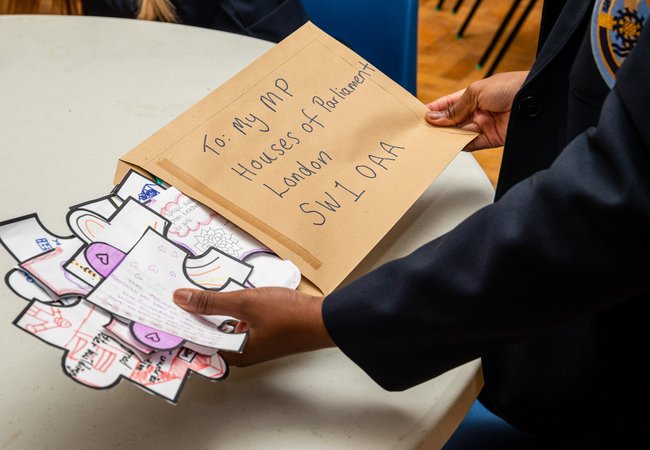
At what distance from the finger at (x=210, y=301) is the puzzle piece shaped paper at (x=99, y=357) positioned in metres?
0.04

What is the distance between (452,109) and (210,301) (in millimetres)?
407

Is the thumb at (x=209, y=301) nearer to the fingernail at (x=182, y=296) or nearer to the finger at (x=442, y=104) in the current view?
the fingernail at (x=182, y=296)

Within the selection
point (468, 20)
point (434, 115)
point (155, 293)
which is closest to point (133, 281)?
point (155, 293)

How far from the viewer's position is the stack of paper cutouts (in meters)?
0.48

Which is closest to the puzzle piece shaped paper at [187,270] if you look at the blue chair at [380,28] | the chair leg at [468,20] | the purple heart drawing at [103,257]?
the purple heart drawing at [103,257]

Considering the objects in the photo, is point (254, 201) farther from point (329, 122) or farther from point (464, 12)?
point (464, 12)

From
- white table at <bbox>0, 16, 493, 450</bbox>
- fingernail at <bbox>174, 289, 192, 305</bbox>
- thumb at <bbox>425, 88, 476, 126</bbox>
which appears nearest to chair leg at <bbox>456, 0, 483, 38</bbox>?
white table at <bbox>0, 16, 493, 450</bbox>

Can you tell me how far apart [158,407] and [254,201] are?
0.69 feet

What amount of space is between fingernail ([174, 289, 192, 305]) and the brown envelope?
0.11 m

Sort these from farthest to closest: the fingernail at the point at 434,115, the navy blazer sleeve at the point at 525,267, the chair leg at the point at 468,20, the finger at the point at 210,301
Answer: the chair leg at the point at 468,20
the fingernail at the point at 434,115
the finger at the point at 210,301
the navy blazer sleeve at the point at 525,267

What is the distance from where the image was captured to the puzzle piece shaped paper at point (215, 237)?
1.98ft

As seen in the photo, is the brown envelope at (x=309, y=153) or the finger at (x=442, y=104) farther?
the finger at (x=442, y=104)

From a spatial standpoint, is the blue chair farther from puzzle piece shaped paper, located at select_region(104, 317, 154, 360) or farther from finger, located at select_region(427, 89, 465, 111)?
puzzle piece shaped paper, located at select_region(104, 317, 154, 360)

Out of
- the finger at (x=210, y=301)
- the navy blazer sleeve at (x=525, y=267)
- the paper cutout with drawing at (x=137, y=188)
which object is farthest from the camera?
the paper cutout with drawing at (x=137, y=188)
